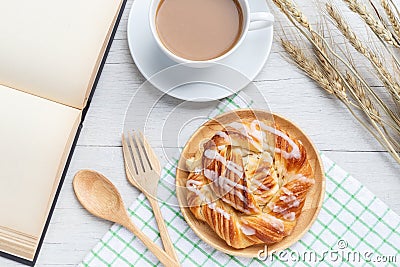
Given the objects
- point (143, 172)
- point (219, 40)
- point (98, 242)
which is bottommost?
point (98, 242)

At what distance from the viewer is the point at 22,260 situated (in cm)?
105

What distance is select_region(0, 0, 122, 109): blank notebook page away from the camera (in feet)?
3.38

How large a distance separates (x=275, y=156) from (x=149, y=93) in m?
0.26

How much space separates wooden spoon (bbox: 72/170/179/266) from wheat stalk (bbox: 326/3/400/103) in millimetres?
501

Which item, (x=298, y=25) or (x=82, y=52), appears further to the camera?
(x=298, y=25)

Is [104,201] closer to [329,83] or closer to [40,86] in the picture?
[40,86]

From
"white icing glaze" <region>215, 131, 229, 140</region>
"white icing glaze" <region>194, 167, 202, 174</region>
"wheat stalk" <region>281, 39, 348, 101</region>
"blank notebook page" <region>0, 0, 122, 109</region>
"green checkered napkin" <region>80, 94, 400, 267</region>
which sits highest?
"blank notebook page" <region>0, 0, 122, 109</region>

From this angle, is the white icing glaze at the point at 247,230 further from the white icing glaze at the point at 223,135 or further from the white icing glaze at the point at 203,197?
the white icing glaze at the point at 223,135

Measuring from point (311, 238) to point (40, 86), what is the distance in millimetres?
561

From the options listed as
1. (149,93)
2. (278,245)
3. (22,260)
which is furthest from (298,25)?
(22,260)

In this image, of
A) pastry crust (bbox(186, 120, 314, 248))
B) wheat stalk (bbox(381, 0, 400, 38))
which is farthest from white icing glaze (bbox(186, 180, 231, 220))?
wheat stalk (bbox(381, 0, 400, 38))

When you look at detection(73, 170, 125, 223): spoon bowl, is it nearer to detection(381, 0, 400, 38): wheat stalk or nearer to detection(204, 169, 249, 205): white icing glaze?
detection(204, 169, 249, 205): white icing glaze

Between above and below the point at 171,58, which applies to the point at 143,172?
below

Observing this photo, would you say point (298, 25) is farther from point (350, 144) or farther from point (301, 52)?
point (350, 144)
